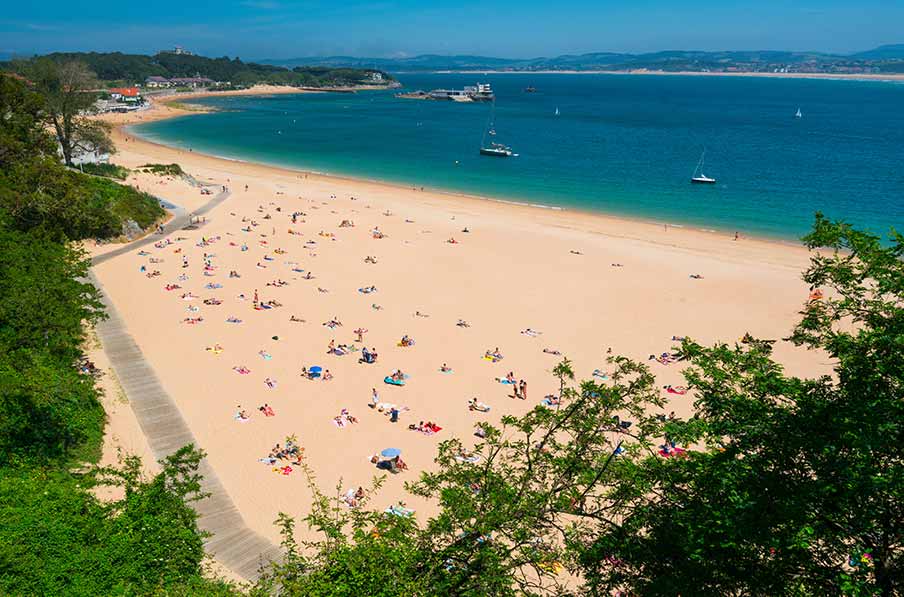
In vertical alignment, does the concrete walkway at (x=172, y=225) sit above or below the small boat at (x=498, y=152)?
below

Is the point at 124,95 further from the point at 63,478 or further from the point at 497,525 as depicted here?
the point at 497,525

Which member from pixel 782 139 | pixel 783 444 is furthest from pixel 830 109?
pixel 783 444

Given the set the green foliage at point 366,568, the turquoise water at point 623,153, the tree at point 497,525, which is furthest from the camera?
the turquoise water at point 623,153

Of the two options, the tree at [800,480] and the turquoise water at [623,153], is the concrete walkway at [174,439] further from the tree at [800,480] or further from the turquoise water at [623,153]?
the turquoise water at [623,153]

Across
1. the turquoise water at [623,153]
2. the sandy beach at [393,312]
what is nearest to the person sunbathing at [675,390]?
the sandy beach at [393,312]

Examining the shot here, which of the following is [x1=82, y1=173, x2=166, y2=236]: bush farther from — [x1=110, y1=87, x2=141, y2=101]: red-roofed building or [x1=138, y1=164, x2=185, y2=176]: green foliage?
[x1=110, y1=87, x2=141, y2=101]: red-roofed building

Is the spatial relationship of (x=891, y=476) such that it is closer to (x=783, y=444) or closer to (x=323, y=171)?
(x=783, y=444)
